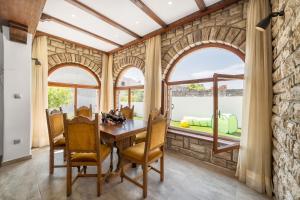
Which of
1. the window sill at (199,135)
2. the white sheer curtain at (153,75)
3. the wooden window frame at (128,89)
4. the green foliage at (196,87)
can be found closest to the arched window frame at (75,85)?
the wooden window frame at (128,89)

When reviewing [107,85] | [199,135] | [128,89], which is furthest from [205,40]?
[107,85]

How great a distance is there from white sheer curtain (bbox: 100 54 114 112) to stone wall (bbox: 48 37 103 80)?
18 cm

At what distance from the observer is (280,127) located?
1623mm

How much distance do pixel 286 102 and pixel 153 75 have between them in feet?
8.57

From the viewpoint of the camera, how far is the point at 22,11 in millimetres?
2248

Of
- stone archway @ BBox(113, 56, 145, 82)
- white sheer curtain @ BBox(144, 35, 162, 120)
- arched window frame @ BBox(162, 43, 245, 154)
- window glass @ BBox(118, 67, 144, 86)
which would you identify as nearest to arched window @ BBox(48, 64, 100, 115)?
stone archway @ BBox(113, 56, 145, 82)

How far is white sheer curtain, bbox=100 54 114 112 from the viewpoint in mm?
5027

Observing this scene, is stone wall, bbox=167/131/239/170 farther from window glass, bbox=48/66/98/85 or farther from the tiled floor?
window glass, bbox=48/66/98/85

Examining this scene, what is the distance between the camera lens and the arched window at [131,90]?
4582mm

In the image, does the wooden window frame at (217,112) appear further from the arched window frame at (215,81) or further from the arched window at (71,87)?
the arched window at (71,87)

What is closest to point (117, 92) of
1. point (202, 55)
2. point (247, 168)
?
point (202, 55)

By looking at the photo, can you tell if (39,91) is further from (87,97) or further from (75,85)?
(87,97)

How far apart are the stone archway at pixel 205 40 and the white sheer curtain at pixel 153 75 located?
174mm

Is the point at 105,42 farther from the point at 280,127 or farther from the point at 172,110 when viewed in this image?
the point at 280,127
